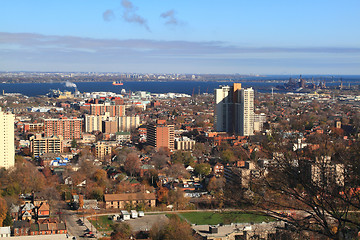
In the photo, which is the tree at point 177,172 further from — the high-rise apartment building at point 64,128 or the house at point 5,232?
the high-rise apartment building at point 64,128

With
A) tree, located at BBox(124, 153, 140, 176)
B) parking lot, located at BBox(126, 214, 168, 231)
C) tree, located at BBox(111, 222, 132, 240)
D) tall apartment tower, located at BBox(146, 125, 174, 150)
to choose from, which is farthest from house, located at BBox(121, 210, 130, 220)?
tall apartment tower, located at BBox(146, 125, 174, 150)

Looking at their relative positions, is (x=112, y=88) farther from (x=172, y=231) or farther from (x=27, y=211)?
(x=172, y=231)

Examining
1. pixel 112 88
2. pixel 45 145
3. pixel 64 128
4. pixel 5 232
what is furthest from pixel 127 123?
pixel 112 88

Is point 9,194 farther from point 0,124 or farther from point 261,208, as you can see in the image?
point 261,208

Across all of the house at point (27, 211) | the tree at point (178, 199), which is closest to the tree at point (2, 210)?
the house at point (27, 211)

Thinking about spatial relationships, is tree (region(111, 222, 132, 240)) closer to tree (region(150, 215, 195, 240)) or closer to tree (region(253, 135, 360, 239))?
tree (region(150, 215, 195, 240))

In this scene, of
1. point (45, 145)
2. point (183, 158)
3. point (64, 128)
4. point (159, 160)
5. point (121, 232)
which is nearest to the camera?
point (121, 232)
